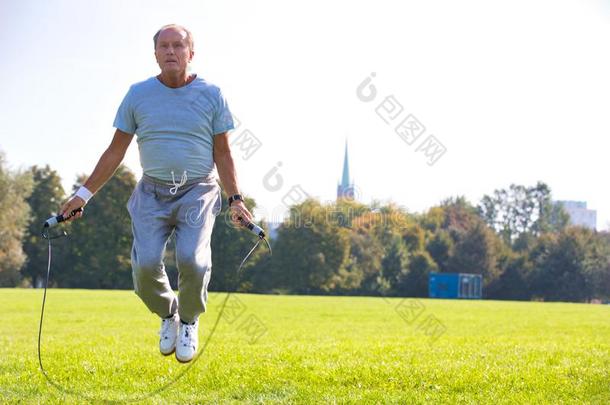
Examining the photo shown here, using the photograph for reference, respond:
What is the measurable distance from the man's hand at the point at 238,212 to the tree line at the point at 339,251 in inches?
2642

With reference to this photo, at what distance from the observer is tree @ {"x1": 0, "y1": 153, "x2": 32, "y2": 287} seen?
81.6 metres

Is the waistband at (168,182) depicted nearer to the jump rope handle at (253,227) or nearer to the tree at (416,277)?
the jump rope handle at (253,227)

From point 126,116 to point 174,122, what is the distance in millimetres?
561

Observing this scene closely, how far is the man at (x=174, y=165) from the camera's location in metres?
7.99

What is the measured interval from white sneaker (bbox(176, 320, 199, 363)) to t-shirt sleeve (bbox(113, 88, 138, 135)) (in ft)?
7.37

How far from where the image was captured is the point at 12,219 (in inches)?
3243

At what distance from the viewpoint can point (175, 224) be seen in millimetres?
8312

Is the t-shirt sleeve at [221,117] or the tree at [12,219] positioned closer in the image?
the t-shirt sleeve at [221,117]

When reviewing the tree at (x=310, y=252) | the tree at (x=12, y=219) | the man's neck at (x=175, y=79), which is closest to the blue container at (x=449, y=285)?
the tree at (x=310, y=252)

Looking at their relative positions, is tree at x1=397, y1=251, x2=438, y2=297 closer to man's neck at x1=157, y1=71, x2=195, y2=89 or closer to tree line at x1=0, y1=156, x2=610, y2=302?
tree line at x1=0, y1=156, x2=610, y2=302

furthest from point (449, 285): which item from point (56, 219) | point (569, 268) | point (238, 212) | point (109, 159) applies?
point (56, 219)

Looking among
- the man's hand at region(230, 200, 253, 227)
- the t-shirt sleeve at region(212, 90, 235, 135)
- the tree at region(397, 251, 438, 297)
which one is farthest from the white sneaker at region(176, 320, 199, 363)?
the tree at region(397, 251, 438, 297)

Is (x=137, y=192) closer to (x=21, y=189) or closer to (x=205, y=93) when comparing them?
(x=205, y=93)

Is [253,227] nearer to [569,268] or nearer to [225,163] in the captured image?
[225,163]
